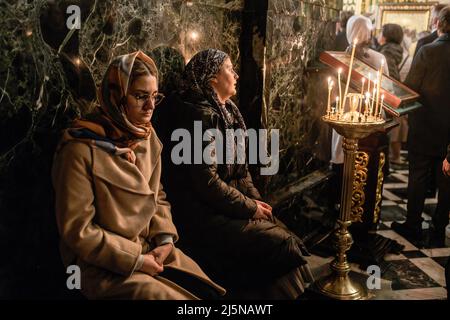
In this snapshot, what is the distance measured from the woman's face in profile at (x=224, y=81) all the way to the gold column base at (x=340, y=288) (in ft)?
5.12

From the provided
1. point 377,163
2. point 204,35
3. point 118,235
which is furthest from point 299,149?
point 118,235

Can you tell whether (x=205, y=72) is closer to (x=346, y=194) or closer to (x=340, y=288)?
(x=346, y=194)

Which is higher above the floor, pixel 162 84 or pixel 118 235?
pixel 162 84

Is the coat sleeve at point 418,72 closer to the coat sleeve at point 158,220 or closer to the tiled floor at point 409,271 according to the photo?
the tiled floor at point 409,271

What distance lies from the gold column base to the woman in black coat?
0.76 m

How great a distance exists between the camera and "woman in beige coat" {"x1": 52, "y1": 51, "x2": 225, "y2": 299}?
1.94m

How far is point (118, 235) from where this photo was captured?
2.07m

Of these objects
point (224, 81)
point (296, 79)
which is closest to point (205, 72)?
point (224, 81)

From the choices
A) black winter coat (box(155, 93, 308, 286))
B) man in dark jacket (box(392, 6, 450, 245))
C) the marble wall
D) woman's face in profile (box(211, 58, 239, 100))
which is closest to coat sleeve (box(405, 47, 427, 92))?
man in dark jacket (box(392, 6, 450, 245))

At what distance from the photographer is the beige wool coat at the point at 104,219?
1.93 meters

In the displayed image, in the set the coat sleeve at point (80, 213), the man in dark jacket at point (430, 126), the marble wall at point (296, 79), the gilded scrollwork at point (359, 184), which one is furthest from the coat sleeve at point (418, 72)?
the coat sleeve at point (80, 213)
